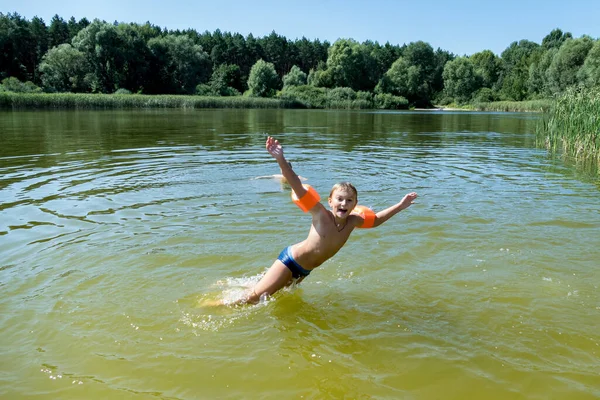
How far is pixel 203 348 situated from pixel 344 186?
221 centimetres

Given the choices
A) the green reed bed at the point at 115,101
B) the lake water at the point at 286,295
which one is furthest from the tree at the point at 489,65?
the lake water at the point at 286,295

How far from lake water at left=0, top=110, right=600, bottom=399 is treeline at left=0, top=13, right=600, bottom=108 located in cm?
6303

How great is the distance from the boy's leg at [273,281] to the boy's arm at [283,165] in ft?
3.07

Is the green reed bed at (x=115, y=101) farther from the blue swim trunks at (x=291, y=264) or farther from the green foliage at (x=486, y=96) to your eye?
the blue swim trunks at (x=291, y=264)

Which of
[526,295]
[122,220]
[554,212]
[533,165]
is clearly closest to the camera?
[526,295]

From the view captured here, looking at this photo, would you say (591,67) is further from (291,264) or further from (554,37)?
(554,37)

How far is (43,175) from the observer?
12.7 meters

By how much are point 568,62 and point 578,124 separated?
6913 centimetres

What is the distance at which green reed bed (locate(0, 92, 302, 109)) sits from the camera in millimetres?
49875

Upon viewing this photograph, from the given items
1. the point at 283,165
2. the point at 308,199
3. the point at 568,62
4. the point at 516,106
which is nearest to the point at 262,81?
the point at 516,106

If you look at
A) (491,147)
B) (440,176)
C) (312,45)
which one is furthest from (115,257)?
(312,45)

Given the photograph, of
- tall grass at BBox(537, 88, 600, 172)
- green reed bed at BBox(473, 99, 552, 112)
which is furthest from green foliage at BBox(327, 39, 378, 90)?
tall grass at BBox(537, 88, 600, 172)

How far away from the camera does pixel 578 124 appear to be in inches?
653

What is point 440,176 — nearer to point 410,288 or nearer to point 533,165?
point 533,165
